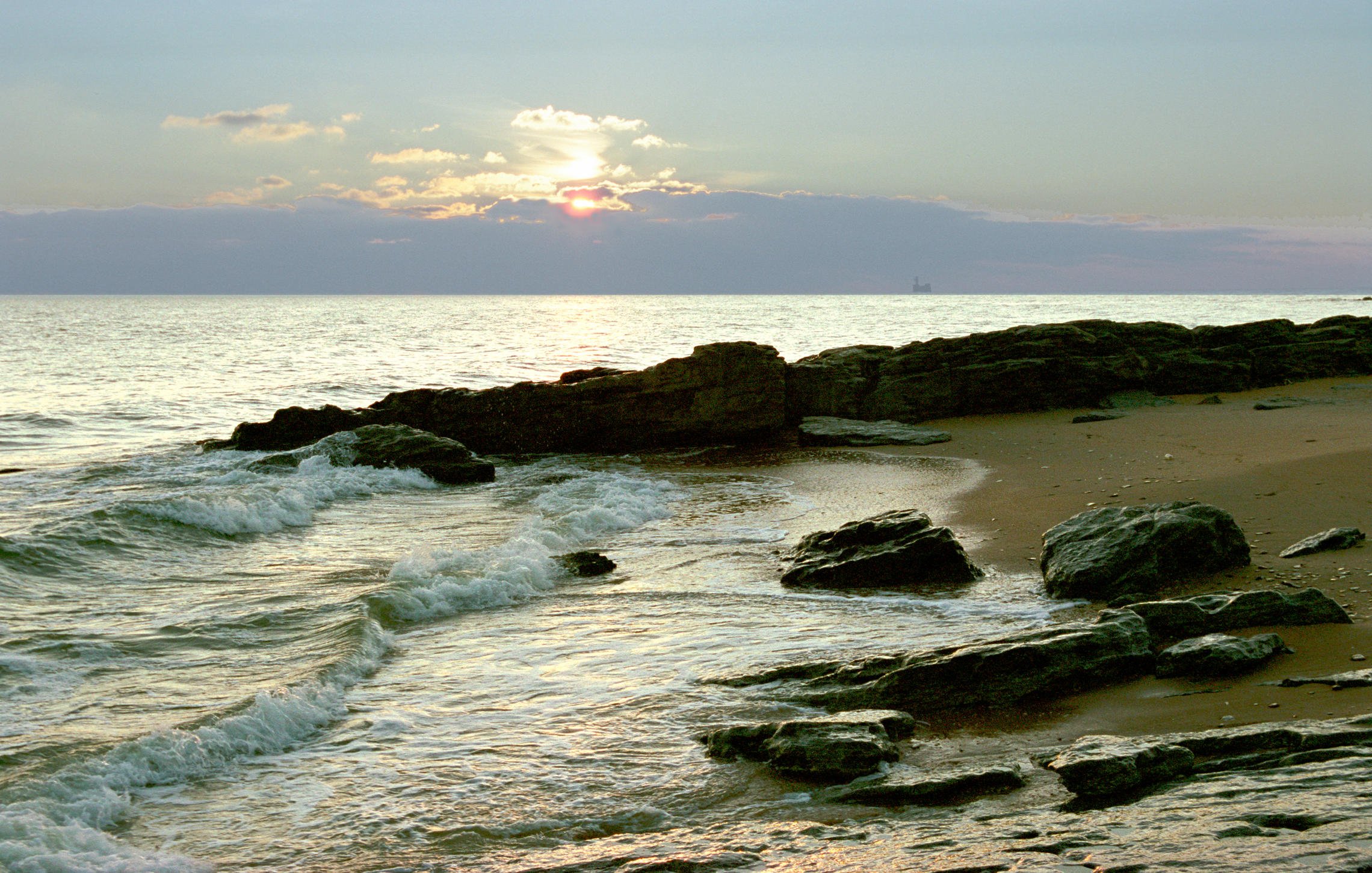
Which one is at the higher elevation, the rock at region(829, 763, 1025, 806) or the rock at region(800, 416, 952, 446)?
the rock at region(800, 416, 952, 446)

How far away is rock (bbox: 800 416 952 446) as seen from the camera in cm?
2023

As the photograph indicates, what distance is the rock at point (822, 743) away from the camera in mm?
5641

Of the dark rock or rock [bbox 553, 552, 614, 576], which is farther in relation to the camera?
the dark rock

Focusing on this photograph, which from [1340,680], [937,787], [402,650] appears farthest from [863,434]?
[937,787]

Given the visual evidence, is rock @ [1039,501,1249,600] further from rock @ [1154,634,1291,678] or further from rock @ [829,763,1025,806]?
rock @ [829,763,1025,806]

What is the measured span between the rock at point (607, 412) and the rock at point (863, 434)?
100cm

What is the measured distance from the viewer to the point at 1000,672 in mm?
6621

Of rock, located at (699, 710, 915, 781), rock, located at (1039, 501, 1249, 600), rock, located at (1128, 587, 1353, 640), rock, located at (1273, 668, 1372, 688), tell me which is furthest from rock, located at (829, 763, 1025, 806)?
rock, located at (1039, 501, 1249, 600)

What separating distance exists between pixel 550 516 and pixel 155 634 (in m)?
6.40

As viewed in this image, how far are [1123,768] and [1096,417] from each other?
1685cm

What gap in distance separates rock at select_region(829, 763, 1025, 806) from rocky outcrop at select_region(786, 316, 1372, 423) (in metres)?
17.8

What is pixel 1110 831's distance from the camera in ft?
14.2

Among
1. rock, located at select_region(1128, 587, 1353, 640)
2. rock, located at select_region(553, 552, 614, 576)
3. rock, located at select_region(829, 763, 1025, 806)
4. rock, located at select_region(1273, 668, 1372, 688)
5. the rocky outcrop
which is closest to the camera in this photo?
rock, located at select_region(829, 763, 1025, 806)

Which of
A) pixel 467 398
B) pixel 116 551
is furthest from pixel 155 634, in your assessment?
pixel 467 398
